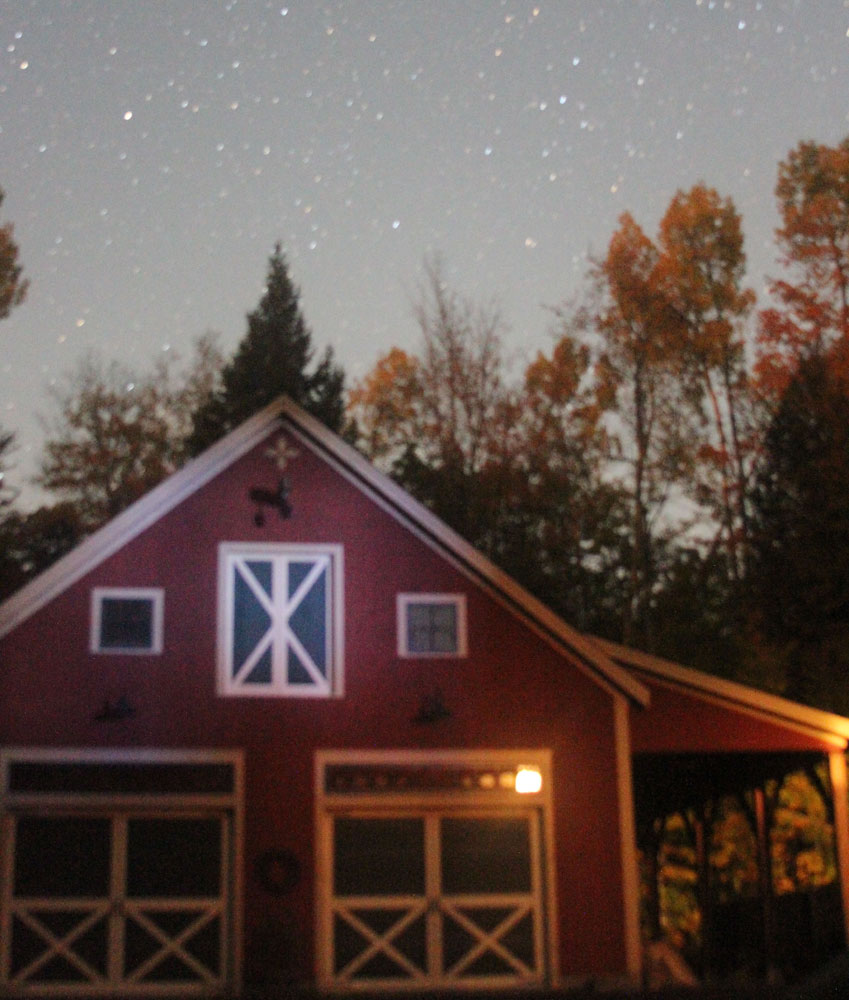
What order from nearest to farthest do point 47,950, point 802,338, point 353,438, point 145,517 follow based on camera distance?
point 47,950
point 145,517
point 802,338
point 353,438

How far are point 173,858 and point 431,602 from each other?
3968mm

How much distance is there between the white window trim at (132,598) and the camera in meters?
14.8

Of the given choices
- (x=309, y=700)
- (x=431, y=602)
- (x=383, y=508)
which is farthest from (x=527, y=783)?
(x=383, y=508)

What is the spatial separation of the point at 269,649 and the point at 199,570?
1176 mm

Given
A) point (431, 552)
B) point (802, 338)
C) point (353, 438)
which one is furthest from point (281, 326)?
point (431, 552)

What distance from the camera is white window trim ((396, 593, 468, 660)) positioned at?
15328 mm

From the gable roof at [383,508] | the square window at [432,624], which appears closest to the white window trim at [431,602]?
the square window at [432,624]

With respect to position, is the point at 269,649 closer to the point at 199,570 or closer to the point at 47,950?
the point at 199,570

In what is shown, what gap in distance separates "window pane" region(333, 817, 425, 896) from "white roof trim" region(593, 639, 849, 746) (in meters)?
3.39

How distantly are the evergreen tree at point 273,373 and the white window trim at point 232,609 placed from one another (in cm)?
2408

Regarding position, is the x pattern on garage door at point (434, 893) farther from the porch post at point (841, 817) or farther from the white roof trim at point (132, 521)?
the white roof trim at point (132, 521)

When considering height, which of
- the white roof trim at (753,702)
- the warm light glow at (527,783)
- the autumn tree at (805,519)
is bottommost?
the warm light glow at (527,783)

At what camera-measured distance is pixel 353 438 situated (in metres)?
39.5

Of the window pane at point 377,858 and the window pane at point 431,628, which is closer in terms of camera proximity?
the window pane at point 377,858
